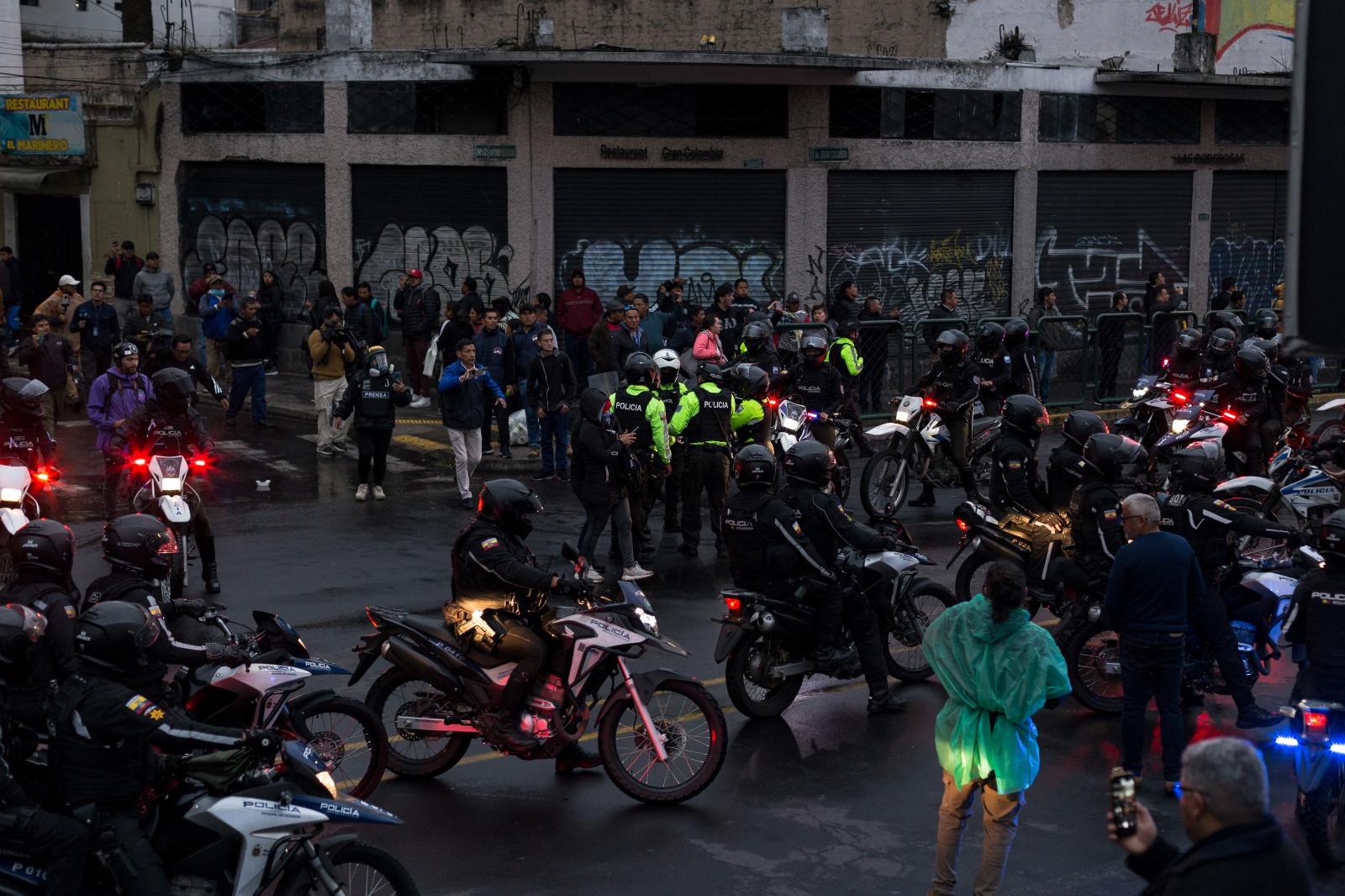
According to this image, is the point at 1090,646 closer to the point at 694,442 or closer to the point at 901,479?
the point at 694,442

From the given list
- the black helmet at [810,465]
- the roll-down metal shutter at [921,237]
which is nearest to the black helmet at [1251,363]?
the black helmet at [810,465]

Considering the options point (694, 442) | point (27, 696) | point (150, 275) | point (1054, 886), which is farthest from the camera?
point (150, 275)

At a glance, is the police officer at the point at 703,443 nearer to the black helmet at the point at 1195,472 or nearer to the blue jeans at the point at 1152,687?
the black helmet at the point at 1195,472

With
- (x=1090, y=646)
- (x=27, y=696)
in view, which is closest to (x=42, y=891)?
(x=27, y=696)

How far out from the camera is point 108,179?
28.3 metres

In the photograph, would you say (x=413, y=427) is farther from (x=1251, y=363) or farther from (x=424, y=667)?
(x=424, y=667)

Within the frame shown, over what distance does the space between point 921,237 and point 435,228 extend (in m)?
8.44

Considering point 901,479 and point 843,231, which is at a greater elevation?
point 843,231

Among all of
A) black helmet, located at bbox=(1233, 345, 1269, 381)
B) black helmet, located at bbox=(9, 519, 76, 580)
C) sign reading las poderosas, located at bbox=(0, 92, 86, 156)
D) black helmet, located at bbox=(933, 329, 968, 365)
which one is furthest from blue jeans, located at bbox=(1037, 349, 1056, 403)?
sign reading las poderosas, located at bbox=(0, 92, 86, 156)

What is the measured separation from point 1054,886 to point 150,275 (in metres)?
19.5

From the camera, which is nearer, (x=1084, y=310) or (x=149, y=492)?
(x=149, y=492)

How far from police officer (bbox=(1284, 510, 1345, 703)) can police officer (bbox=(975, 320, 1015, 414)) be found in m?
8.09

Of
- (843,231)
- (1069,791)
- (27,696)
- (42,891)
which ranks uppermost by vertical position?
(843,231)

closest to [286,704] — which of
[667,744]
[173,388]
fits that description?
[667,744]
